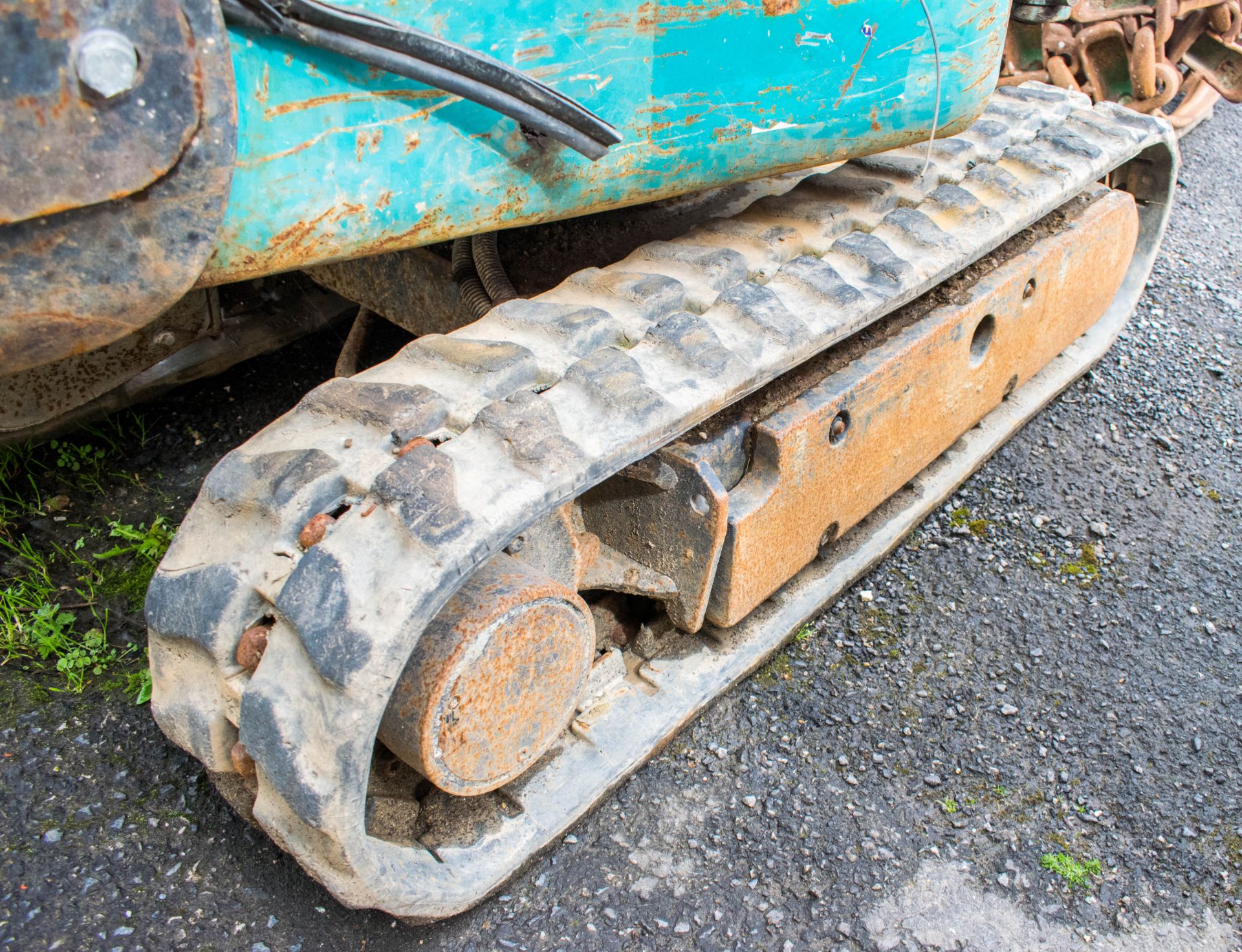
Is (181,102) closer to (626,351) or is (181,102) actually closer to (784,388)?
(626,351)

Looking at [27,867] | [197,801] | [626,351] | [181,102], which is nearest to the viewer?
[181,102]

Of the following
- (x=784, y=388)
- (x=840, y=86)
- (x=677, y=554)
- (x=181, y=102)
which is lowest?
(x=677, y=554)

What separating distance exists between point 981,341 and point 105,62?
1.77 meters

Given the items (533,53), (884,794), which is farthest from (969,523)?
(533,53)

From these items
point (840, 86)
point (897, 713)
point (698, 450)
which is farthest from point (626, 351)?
point (897, 713)

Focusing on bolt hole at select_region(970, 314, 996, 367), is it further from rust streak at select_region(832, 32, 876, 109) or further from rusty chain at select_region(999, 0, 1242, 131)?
rusty chain at select_region(999, 0, 1242, 131)

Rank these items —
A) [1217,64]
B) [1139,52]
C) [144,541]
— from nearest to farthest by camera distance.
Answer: [144,541] → [1139,52] → [1217,64]

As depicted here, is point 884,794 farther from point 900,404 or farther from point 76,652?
point 76,652

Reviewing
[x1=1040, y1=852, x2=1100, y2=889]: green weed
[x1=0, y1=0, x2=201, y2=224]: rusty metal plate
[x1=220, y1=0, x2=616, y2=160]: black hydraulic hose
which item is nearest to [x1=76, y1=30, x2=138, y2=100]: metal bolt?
[x1=0, y1=0, x2=201, y2=224]: rusty metal plate

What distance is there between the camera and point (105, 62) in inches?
34.9

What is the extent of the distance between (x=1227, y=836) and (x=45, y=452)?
99.6 inches

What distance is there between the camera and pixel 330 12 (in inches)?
41.3

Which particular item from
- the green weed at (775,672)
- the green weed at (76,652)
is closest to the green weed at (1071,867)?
the green weed at (775,672)

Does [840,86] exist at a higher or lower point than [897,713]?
higher
